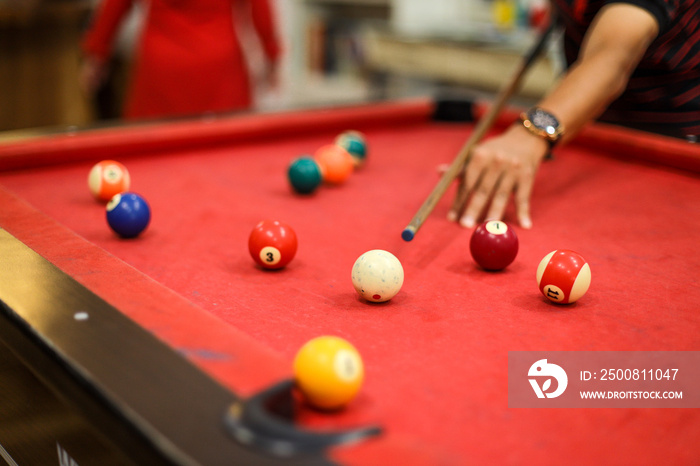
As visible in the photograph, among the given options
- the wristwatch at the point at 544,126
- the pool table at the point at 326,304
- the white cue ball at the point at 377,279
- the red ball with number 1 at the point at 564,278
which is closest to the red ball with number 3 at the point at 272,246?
the pool table at the point at 326,304

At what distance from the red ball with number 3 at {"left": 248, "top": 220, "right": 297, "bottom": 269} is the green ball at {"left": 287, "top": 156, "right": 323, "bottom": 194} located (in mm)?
473

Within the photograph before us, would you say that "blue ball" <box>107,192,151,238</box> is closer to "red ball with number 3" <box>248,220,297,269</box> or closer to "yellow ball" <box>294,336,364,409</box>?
"red ball with number 3" <box>248,220,297,269</box>

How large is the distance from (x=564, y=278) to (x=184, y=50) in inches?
105

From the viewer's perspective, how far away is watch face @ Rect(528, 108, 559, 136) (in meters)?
1.61

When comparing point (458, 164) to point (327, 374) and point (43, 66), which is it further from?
point (43, 66)

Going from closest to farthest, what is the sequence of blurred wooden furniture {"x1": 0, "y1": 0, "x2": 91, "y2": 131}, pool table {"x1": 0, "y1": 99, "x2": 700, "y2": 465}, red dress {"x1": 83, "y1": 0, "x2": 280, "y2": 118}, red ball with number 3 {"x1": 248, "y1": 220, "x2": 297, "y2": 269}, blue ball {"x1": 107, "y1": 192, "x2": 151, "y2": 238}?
1. pool table {"x1": 0, "y1": 99, "x2": 700, "y2": 465}
2. red ball with number 3 {"x1": 248, "y1": 220, "x2": 297, "y2": 269}
3. blue ball {"x1": 107, "y1": 192, "x2": 151, "y2": 238}
4. red dress {"x1": 83, "y1": 0, "x2": 280, "y2": 118}
5. blurred wooden furniture {"x1": 0, "y1": 0, "x2": 91, "y2": 131}

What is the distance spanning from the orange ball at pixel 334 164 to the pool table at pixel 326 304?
32 mm

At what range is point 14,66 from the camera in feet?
15.6

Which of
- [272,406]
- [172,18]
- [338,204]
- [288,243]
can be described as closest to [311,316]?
[288,243]

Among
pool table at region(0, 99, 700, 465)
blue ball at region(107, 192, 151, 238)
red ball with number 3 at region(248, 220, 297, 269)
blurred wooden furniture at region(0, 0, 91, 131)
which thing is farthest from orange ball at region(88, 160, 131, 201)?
blurred wooden furniture at region(0, 0, 91, 131)

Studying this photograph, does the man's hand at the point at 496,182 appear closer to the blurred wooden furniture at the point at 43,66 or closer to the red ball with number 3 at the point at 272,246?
the red ball with number 3 at the point at 272,246

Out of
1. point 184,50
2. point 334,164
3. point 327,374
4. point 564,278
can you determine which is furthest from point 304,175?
point 184,50

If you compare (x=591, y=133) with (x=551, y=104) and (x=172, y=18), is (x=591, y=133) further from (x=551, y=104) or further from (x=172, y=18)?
(x=172, y=18)

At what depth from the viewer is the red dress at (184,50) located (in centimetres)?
323
